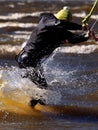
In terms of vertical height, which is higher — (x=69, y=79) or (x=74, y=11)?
(x=74, y=11)

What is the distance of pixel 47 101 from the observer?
9500 millimetres

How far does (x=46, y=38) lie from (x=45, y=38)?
0.02 metres

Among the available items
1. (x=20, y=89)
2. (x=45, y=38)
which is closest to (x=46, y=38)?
(x=45, y=38)

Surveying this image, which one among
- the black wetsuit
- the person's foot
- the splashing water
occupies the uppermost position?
the black wetsuit

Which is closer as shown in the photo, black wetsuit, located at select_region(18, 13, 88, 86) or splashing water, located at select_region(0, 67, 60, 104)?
black wetsuit, located at select_region(18, 13, 88, 86)

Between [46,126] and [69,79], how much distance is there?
340 centimetres

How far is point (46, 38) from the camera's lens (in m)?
9.03

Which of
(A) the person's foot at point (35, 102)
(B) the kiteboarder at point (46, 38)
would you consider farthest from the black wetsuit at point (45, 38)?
(A) the person's foot at point (35, 102)

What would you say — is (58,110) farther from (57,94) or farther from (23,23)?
A: (23,23)

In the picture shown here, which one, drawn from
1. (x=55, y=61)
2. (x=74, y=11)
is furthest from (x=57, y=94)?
(x=74, y=11)

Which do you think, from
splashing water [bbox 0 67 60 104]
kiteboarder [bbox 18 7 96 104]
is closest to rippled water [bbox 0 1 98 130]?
splashing water [bbox 0 67 60 104]

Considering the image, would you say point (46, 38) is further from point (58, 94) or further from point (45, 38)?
point (58, 94)

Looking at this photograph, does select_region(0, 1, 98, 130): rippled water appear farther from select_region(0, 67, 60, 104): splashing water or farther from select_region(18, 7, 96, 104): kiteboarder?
select_region(18, 7, 96, 104): kiteboarder

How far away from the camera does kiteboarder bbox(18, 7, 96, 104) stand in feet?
29.3
